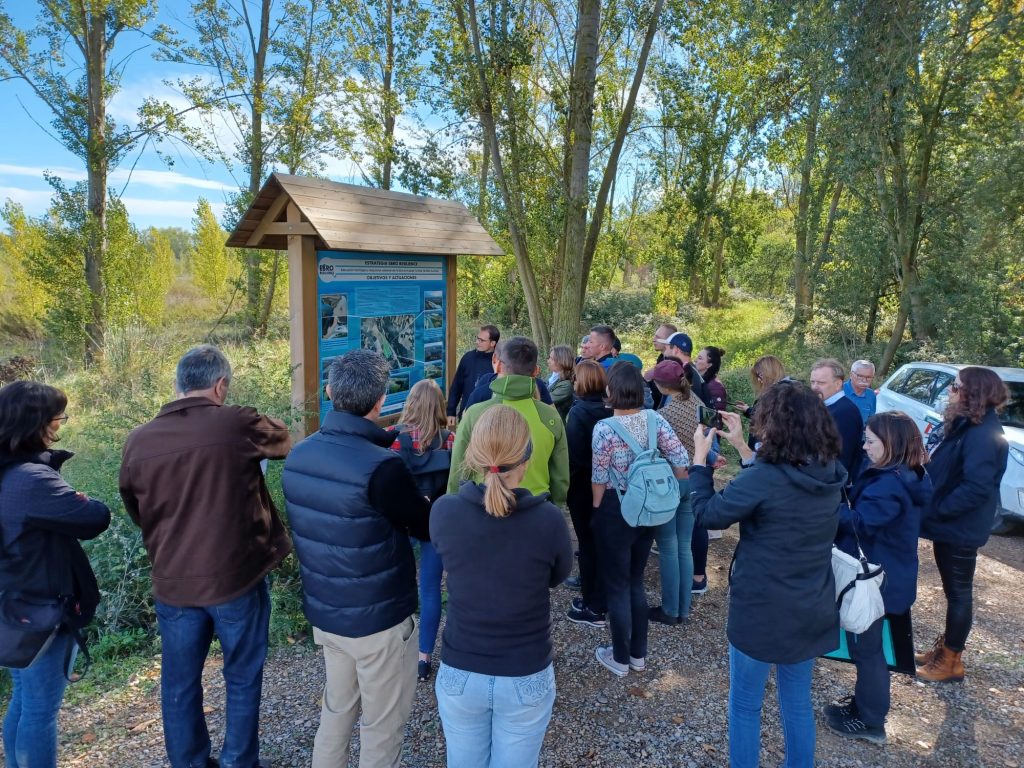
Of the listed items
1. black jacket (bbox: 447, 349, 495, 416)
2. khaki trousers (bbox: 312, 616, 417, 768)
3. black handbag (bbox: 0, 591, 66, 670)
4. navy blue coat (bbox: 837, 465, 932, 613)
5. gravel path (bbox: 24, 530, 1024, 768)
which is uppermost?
black jacket (bbox: 447, 349, 495, 416)

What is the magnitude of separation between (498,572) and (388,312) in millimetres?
4473

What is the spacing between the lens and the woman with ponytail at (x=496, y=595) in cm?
202

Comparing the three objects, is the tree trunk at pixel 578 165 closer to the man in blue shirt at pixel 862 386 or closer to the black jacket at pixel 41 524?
the man in blue shirt at pixel 862 386

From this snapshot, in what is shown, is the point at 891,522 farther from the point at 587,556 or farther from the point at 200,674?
the point at 200,674

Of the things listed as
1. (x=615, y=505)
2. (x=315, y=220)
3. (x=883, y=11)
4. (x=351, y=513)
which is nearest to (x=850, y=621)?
(x=615, y=505)

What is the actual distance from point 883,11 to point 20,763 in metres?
12.9

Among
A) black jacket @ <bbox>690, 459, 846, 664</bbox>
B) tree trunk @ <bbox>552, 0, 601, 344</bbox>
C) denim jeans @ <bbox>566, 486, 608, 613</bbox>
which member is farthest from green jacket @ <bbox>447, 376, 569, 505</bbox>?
tree trunk @ <bbox>552, 0, 601, 344</bbox>

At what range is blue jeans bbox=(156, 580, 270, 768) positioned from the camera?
262cm

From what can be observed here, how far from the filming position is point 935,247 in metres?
12.3

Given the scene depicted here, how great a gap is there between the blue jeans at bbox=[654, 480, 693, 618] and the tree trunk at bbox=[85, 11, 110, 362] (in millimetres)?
14009

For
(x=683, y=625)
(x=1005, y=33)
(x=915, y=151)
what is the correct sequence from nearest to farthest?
1. (x=683, y=625)
2. (x=1005, y=33)
3. (x=915, y=151)

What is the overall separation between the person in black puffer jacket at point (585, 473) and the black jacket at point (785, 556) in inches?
51.9

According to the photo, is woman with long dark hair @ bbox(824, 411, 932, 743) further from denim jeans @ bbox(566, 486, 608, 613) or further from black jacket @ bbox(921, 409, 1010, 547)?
denim jeans @ bbox(566, 486, 608, 613)

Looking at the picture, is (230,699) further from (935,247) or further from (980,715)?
(935,247)
